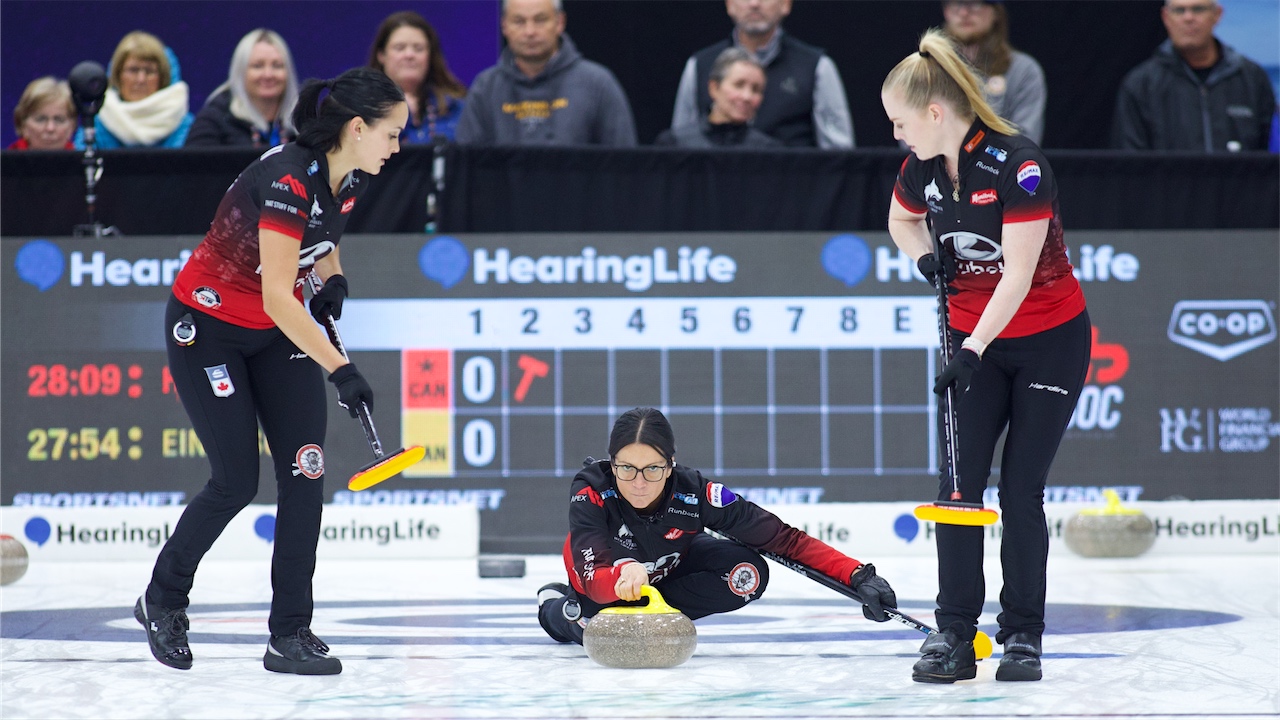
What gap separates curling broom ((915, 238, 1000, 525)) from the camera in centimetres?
314

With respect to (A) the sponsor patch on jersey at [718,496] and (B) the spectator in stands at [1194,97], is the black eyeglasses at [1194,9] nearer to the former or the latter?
(B) the spectator in stands at [1194,97]

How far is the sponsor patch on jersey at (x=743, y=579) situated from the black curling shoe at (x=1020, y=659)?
78 centimetres

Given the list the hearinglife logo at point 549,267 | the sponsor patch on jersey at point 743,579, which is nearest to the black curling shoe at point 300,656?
the sponsor patch on jersey at point 743,579

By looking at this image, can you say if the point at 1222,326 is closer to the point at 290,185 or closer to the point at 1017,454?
the point at 1017,454

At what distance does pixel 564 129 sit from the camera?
6742mm

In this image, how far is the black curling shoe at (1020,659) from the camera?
330cm

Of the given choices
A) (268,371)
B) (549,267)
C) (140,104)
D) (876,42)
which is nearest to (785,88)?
(549,267)

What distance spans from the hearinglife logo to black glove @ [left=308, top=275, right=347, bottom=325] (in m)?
2.64

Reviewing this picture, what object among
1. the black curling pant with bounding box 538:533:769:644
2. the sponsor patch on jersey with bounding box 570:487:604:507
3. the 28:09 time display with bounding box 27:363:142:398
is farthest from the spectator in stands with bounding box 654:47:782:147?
the sponsor patch on jersey with bounding box 570:487:604:507

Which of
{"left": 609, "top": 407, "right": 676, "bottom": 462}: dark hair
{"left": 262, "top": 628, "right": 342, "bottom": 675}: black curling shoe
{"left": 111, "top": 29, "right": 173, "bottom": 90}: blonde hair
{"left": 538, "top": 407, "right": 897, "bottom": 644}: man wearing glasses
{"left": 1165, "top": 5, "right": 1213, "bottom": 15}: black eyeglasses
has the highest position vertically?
{"left": 1165, "top": 5, "right": 1213, "bottom": 15}: black eyeglasses

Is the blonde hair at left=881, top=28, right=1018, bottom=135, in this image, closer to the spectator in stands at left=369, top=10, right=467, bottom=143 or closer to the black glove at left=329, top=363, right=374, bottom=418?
the black glove at left=329, top=363, right=374, bottom=418

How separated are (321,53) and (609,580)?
18.6 ft

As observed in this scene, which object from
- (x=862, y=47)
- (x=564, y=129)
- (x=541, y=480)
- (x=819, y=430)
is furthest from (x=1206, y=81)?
(x=541, y=480)

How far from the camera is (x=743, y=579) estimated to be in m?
3.90
